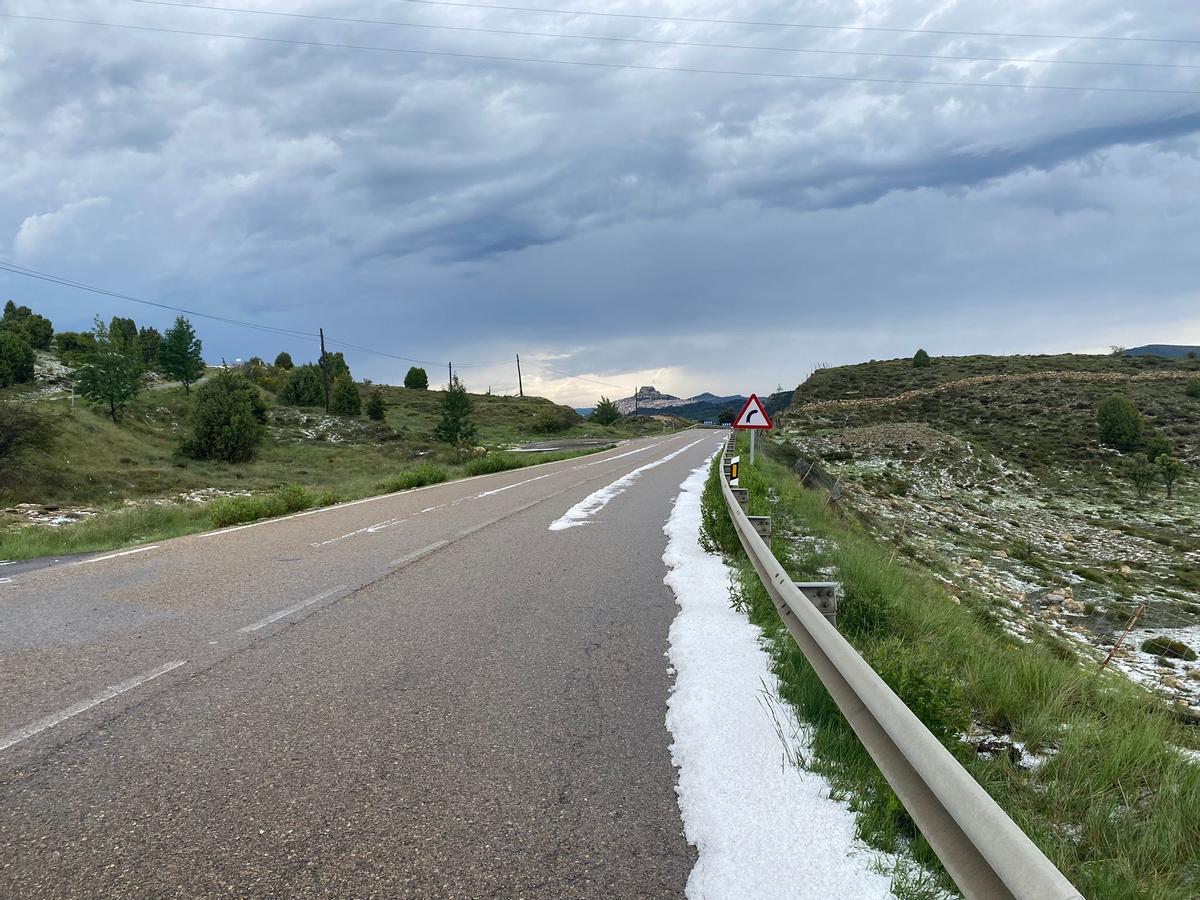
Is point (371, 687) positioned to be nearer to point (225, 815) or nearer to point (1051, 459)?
point (225, 815)

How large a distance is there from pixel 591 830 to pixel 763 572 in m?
3.09

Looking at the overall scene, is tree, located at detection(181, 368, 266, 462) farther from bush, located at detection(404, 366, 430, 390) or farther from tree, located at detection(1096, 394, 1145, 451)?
bush, located at detection(404, 366, 430, 390)

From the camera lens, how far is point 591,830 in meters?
2.71

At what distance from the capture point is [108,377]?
48844mm

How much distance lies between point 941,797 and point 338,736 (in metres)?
2.91

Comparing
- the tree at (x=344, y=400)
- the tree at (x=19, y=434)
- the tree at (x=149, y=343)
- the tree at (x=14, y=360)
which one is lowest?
the tree at (x=19, y=434)

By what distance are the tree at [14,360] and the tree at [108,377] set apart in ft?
40.9

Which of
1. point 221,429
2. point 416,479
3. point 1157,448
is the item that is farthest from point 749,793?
point 221,429

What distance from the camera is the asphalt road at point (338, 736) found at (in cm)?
250

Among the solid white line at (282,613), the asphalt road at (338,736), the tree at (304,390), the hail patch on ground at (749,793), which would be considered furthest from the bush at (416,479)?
the tree at (304,390)

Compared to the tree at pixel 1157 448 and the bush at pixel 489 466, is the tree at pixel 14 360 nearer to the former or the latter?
the bush at pixel 489 466

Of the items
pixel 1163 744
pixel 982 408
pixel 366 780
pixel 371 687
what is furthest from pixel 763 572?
pixel 982 408

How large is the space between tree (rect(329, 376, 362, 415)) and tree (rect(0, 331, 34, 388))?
24939 mm

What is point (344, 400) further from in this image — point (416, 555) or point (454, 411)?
point (416, 555)
